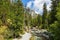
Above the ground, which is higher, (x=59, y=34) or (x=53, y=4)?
(x=53, y=4)

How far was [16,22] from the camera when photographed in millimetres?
51219

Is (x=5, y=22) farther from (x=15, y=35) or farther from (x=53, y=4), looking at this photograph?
(x=53, y=4)

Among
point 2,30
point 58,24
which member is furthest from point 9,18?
point 58,24

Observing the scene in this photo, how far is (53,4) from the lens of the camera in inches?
1962

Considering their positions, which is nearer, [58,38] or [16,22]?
[58,38]

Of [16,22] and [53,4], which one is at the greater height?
[53,4]

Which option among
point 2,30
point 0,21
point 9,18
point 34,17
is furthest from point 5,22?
point 34,17

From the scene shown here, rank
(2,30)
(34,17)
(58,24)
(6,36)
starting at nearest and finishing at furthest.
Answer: (58,24) < (2,30) < (6,36) < (34,17)

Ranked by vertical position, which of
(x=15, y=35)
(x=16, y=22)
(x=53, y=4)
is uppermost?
(x=53, y=4)

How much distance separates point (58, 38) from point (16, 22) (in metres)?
24.7

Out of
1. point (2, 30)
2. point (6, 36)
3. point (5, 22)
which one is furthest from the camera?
point (5, 22)

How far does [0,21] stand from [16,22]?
8.94 m

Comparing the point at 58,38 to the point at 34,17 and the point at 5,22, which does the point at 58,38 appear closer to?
the point at 5,22

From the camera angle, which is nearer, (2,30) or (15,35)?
(2,30)
